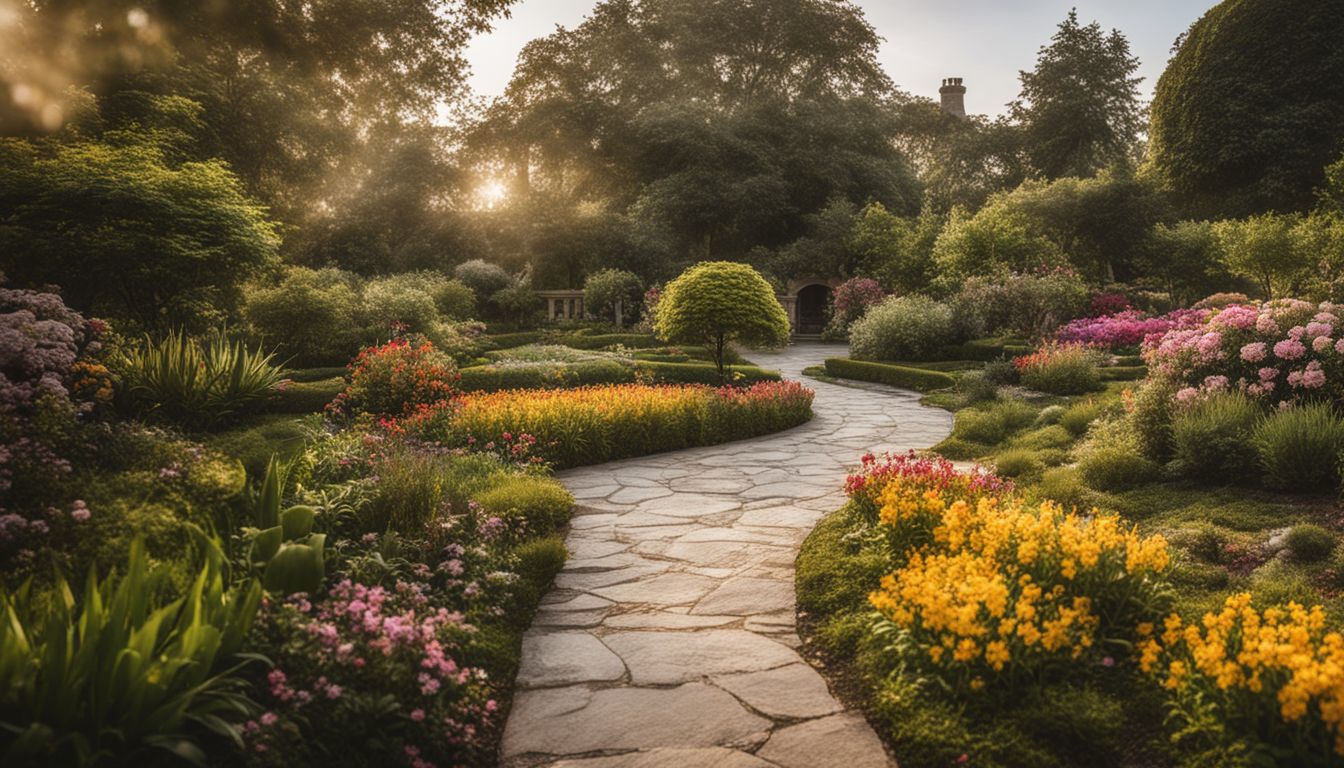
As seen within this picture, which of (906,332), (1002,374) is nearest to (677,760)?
(1002,374)

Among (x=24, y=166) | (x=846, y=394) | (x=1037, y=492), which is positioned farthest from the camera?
(x=846, y=394)

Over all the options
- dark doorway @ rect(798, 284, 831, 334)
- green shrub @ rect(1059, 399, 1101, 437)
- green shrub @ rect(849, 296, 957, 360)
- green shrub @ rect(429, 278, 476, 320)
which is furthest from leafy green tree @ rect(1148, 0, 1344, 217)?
green shrub @ rect(429, 278, 476, 320)

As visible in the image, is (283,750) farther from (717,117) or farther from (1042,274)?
(717,117)

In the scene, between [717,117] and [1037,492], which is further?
[717,117]

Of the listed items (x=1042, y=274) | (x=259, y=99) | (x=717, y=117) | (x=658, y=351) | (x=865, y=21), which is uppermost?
(x=865, y=21)

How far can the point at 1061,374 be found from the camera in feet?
43.7

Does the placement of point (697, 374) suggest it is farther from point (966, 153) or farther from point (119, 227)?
point (966, 153)

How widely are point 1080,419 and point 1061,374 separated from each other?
4226 millimetres

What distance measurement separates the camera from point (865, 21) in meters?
37.3

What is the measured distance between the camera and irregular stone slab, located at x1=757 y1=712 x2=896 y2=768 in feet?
9.89

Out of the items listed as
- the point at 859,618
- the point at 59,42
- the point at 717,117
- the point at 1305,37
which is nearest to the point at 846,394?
the point at 859,618

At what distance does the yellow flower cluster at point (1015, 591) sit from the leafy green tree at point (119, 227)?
29.2ft

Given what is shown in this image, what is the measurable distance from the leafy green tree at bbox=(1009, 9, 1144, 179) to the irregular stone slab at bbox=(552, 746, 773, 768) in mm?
39576

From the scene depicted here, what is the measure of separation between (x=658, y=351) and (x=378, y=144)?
20972mm
